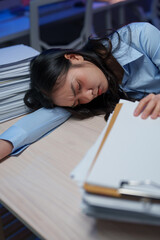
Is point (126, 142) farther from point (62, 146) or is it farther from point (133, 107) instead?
point (62, 146)

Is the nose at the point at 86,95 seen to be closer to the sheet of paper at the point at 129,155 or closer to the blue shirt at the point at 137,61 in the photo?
the blue shirt at the point at 137,61

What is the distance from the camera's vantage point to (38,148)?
923 millimetres

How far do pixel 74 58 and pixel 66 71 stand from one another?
4.4 inches

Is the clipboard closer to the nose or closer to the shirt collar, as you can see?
the nose

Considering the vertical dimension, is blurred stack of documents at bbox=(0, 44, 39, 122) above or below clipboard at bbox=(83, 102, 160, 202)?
below

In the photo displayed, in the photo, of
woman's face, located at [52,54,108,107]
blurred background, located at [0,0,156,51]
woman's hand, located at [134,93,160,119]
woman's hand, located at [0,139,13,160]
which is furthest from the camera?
blurred background, located at [0,0,156,51]

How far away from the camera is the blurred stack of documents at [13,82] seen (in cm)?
107

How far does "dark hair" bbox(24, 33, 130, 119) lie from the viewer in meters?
1.02

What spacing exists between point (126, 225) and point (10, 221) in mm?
745

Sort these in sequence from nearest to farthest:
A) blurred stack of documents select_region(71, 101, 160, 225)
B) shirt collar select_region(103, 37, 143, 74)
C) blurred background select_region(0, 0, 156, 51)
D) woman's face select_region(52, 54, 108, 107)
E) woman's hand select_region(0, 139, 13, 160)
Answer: blurred stack of documents select_region(71, 101, 160, 225) < woman's hand select_region(0, 139, 13, 160) < woman's face select_region(52, 54, 108, 107) < shirt collar select_region(103, 37, 143, 74) < blurred background select_region(0, 0, 156, 51)

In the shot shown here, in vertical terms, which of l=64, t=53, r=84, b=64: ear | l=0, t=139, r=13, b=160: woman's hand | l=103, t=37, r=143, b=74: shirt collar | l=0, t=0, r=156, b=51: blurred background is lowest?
l=0, t=0, r=156, b=51: blurred background

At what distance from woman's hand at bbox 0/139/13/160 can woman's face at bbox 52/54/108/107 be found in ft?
0.80

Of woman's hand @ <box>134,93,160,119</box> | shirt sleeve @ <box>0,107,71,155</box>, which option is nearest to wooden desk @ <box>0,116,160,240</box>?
shirt sleeve @ <box>0,107,71,155</box>

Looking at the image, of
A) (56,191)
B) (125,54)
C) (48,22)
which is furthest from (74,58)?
(48,22)
